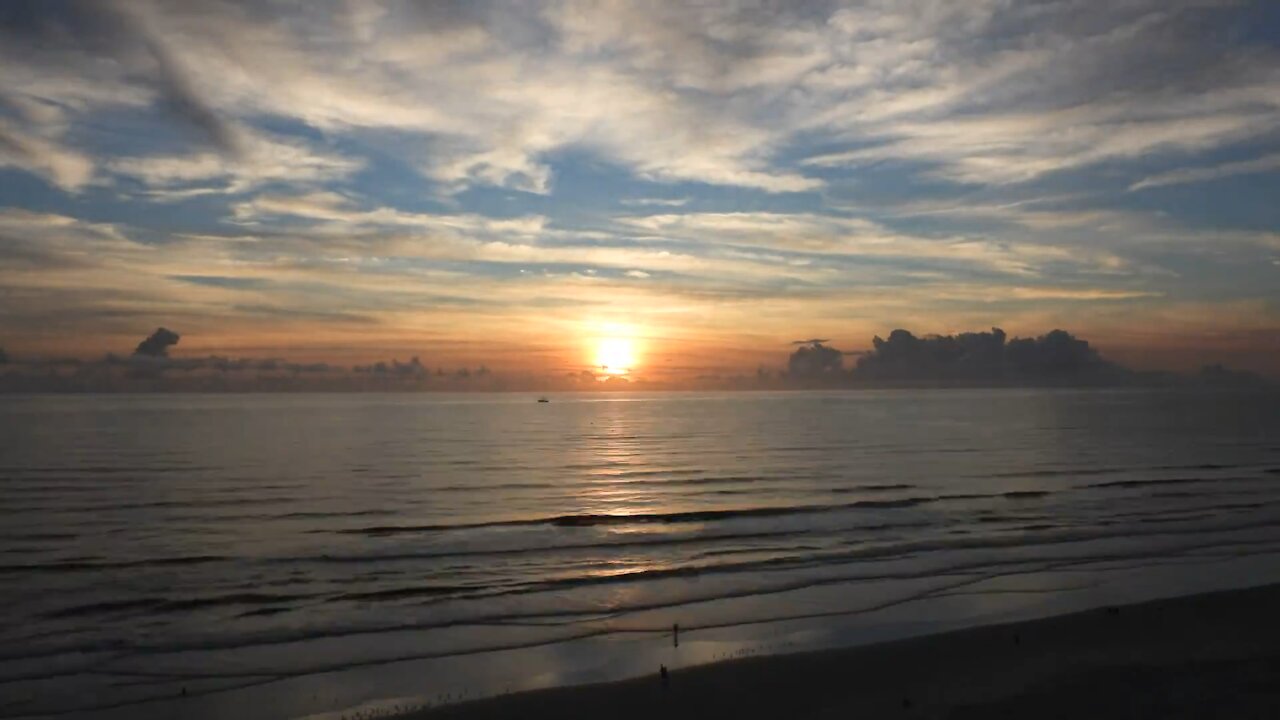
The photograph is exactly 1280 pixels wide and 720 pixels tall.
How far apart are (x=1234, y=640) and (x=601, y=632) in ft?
37.8

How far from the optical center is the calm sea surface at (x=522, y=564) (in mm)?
15734

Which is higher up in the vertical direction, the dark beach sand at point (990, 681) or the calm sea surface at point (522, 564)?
the dark beach sand at point (990, 681)

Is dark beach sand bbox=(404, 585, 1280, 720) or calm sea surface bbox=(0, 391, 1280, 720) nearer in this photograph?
dark beach sand bbox=(404, 585, 1280, 720)

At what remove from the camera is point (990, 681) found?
13.2 m

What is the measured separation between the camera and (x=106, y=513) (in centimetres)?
3434

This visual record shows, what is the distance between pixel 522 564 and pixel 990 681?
1475 cm

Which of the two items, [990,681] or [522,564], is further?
[522,564]

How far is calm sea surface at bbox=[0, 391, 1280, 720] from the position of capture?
15.7 meters

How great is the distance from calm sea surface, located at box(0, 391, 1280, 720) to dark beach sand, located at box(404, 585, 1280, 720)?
1.78 meters

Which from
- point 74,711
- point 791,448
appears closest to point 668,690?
point 74,711

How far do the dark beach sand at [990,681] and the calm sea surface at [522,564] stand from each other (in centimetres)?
178

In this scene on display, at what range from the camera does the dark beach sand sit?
1202 cm

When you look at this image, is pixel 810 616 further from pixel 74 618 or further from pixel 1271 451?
pixel 1271 451

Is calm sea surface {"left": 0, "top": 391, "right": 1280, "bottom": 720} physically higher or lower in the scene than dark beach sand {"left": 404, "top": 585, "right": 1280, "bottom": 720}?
lower
